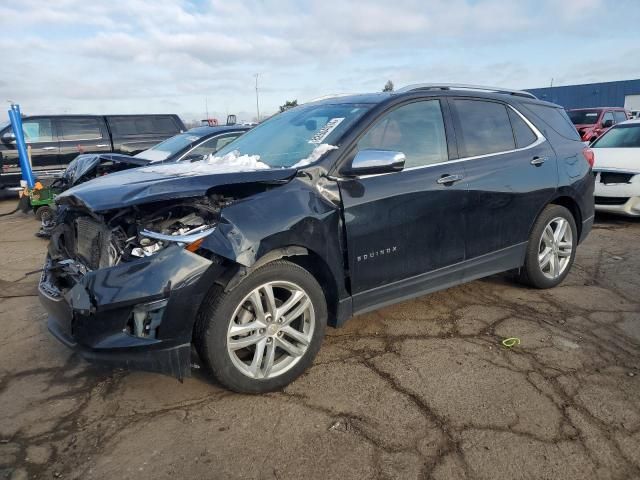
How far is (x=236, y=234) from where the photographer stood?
2.62 meters

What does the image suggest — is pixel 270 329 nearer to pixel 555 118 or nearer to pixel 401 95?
pixel 401 95

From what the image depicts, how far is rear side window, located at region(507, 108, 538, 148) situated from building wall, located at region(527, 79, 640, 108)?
3671 centimetres

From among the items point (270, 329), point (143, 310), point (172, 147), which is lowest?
point (270, 329)

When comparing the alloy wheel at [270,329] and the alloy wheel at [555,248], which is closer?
the alloy wheel at [270,329]

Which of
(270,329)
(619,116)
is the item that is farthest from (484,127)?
(619,116)

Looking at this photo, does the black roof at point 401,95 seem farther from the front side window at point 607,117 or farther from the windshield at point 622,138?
the front side window at point 607,117

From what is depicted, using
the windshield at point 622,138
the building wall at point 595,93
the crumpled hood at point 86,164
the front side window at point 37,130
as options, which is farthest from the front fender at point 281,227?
the building wall at point 595,93

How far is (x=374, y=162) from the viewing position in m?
3.00

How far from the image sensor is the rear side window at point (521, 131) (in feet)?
13.7

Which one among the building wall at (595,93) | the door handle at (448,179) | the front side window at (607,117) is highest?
the building wall at (595,93)

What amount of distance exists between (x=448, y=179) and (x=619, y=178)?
5256mm

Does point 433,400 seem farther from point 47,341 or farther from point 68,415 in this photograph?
point 47,341

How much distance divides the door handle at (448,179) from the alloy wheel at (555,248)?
50.5 inches

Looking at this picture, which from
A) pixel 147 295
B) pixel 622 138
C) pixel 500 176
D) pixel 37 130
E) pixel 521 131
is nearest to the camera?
pixel 147 295
